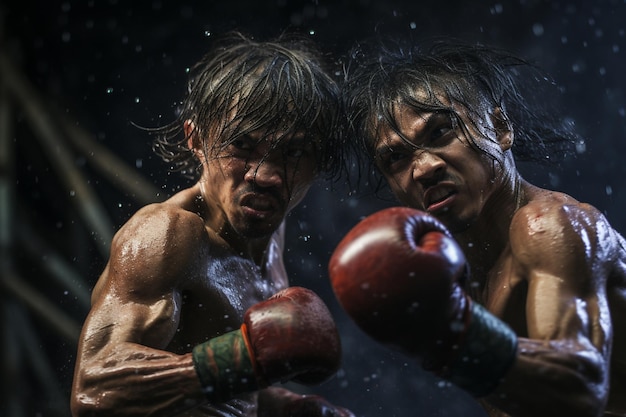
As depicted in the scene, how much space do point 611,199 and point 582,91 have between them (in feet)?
2.66

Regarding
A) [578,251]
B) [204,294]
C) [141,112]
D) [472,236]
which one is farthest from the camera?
[141,112]

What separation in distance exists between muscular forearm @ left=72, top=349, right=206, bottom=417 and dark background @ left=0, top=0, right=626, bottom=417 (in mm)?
2871

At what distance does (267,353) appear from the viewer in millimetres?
2125

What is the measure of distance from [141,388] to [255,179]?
34.8 inches

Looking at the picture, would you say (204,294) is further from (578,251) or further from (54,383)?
(54,383)

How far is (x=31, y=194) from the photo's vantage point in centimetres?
531

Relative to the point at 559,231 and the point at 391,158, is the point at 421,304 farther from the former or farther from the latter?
the point at 391,158

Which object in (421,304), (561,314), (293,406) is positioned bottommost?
(293,406)

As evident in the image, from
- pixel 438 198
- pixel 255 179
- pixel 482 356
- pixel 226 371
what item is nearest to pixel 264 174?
pixel 255 179

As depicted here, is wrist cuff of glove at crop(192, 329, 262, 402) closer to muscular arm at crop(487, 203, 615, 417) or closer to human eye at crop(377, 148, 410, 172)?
muscular arm at crop(487, 203, 615, 417)

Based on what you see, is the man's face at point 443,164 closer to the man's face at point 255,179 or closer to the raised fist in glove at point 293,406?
the man's face at point 255,179

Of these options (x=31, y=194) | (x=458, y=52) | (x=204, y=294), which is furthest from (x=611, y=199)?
(x=31, y=194)

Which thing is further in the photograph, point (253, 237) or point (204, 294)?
A: point (253, 237)

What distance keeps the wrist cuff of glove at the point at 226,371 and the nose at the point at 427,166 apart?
3.06 ft
